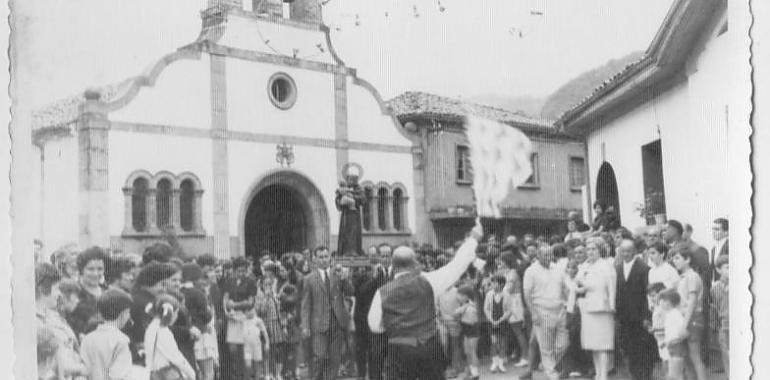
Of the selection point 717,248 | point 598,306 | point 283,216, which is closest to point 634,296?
point 598,306

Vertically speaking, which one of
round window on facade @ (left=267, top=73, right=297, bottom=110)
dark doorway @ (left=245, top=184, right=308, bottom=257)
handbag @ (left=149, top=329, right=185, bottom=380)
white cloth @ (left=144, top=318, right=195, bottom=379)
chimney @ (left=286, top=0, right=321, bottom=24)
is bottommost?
handbag @ (left=149, top=329, right=185, bottom=380)

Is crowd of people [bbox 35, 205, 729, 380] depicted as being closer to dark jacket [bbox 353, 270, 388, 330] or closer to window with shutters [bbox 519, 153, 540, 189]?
dark jacket [bbox 353, 270, 388, 330]

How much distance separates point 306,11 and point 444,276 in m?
2.37

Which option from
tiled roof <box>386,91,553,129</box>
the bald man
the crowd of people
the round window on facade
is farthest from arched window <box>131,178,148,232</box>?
tiled roof <box>386,91,553,129</box>

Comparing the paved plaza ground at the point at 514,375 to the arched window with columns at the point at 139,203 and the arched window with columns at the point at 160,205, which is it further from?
the arched window with columns at the point at 139,203

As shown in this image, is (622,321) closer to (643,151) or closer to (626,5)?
(643,151)

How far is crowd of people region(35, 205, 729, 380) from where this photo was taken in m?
7.08

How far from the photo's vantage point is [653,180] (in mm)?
7859

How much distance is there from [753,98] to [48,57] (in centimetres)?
511

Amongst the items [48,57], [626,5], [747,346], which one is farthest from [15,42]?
[747,346]

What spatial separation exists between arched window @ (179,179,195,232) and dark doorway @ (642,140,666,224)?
3.55 meters

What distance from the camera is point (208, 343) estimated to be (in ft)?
24.4

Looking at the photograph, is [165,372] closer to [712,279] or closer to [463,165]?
[463,165]

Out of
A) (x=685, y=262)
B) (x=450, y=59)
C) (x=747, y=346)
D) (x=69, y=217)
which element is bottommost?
(x=747, y=346)
